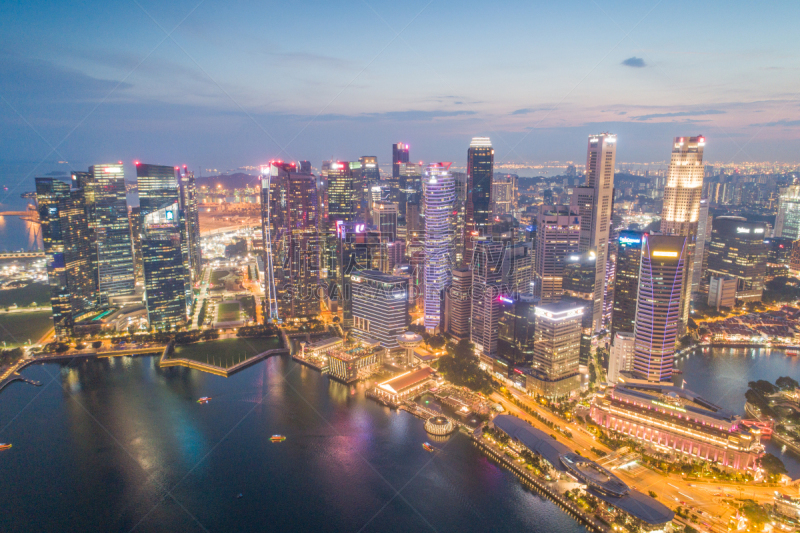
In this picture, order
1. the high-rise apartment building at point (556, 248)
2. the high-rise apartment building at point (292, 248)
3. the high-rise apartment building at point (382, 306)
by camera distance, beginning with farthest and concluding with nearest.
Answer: the high-rise apartment building at point (292, 248) → the high-rise apartment building at point (556, 248) → the high-rise apartment building at point (382, 306)

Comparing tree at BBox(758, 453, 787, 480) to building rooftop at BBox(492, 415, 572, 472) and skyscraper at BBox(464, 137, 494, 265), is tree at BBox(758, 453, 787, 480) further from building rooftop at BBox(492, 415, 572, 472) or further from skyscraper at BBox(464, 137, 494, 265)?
skyscraper at BBox(464, 137, 494, 265)

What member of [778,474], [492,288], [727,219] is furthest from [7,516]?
[727,219]

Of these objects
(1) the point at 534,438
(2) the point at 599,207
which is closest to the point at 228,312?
(1) the point at 534,438

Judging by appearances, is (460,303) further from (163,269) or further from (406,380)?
(163,269)

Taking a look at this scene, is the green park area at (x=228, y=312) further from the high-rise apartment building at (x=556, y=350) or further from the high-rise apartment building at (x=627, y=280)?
the high-rise apartment building at (x=627, y=280)

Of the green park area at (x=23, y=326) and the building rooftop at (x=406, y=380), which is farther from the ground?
the green park area at (x=23, y=326)

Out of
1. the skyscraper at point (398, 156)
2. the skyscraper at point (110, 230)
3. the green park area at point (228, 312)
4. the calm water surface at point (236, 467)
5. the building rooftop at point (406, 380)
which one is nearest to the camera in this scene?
the calm water surface at point (236, 467)

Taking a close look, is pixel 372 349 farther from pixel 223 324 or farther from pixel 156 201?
pixel 156 201

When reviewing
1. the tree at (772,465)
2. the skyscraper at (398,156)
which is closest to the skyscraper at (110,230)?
the skyscraper at (398,156)
